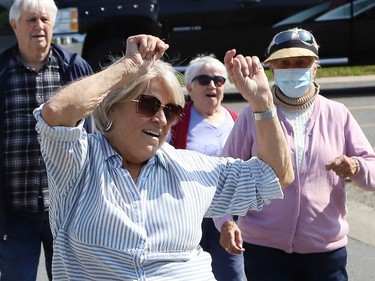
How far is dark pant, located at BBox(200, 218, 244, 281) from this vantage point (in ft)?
16.5

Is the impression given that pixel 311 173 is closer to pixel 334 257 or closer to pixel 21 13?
pixel 334 257

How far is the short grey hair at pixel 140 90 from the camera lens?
2838mm

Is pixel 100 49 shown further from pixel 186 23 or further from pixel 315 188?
pixel 315 188

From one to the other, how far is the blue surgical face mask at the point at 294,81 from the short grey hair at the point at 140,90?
3.50ft

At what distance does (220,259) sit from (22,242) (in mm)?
1195

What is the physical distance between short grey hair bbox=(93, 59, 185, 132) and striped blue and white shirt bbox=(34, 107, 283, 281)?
0.24 ft

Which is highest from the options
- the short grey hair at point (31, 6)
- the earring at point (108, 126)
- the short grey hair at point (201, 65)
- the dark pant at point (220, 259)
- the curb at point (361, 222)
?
the short grey hair at point (31, 6)

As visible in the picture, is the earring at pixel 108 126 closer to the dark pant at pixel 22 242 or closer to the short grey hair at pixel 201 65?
the dark pant at pixel 22 242

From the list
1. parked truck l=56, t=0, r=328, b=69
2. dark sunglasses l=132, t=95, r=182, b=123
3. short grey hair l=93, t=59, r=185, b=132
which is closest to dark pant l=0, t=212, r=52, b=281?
short grey hair l=93, t=59, r=185, b=132

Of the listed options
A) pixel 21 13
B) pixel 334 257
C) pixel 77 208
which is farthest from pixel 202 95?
pixel 77 208

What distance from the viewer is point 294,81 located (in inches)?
154

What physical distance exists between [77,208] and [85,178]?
95mm

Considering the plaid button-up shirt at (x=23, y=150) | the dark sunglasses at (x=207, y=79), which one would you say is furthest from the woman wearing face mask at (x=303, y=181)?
the dark sunglasses at (x=207, y=79)

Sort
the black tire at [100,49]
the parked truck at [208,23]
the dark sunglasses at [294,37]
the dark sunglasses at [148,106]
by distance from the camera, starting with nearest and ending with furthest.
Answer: the dark sunglasses at [148,106]
the dark sunglasses at [294,37]
the parked truck at [208,23]
the black tire at [100,49]
